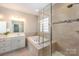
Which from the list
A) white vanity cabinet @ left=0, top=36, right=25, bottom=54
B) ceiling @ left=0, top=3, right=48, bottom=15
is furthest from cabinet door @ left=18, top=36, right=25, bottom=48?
ceiling @ left=0, top=3, right=48, bottom=15

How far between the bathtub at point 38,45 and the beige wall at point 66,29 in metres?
0.17

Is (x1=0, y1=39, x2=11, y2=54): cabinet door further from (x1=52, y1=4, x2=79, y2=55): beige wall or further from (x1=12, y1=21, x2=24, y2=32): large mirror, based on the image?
(x1=52, y1=4, x2=79, y2=55): beige wall

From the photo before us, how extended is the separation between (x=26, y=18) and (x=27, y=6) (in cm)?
19

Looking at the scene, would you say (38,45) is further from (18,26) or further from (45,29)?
(18,26)

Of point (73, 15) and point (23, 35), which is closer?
point (73, 15)

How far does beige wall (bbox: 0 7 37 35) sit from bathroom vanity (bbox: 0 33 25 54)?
0.14 metres

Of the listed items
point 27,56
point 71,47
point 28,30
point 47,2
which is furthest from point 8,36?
point 71,47

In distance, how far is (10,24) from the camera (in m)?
1.18

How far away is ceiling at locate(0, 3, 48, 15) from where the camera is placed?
1146 mm

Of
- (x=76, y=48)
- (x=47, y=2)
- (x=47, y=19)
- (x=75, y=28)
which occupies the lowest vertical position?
(x=76, y=48)

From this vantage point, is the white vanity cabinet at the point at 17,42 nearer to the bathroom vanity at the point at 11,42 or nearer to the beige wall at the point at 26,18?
the bathroom vanity at the point at 11,42

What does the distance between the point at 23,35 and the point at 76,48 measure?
0.79 meters

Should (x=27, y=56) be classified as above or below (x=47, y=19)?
below

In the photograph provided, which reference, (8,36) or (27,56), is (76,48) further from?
(8,36)
